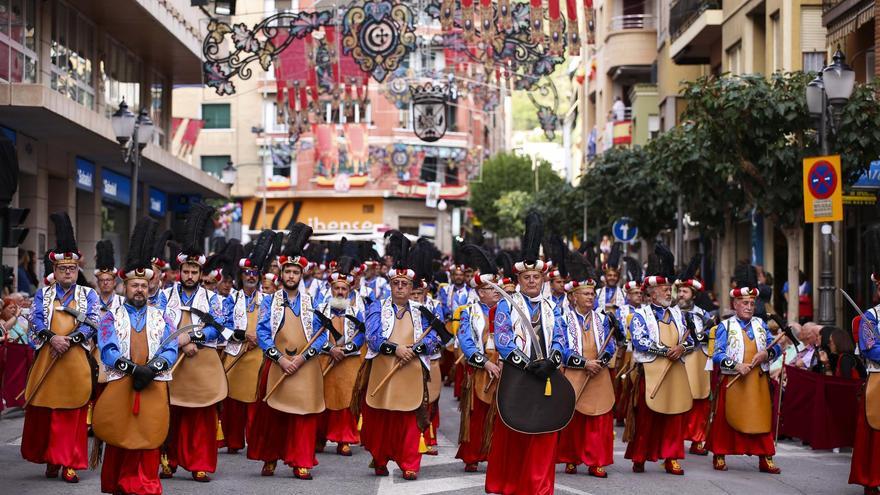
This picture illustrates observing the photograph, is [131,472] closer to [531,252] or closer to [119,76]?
[531,252]

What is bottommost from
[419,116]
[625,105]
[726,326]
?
[726,326]

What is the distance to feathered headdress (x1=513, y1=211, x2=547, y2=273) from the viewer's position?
440 inches

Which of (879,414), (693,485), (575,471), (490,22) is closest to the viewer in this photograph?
(879,414)

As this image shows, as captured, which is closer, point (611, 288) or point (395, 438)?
point (395, 438)

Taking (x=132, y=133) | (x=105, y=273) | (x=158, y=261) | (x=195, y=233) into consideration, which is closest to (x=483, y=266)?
(x=195, y=233)

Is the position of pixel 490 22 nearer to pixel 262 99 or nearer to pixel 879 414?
pixel 879 414

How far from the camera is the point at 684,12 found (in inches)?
1555

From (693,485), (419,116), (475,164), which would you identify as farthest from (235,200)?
(693,485)

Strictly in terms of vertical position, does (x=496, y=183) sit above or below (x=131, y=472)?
above

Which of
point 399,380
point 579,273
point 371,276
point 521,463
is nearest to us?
point 521,463

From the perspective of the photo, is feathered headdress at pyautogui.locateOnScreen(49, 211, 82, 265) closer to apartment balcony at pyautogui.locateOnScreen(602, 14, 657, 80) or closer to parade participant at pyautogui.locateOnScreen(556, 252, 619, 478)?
parade participant at pyautogui.locateOnScreen(556, 252, 619, 478)

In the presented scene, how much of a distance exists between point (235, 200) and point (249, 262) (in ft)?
180

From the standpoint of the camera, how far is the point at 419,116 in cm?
3044

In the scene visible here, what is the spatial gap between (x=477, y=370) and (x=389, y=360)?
1.00 m
